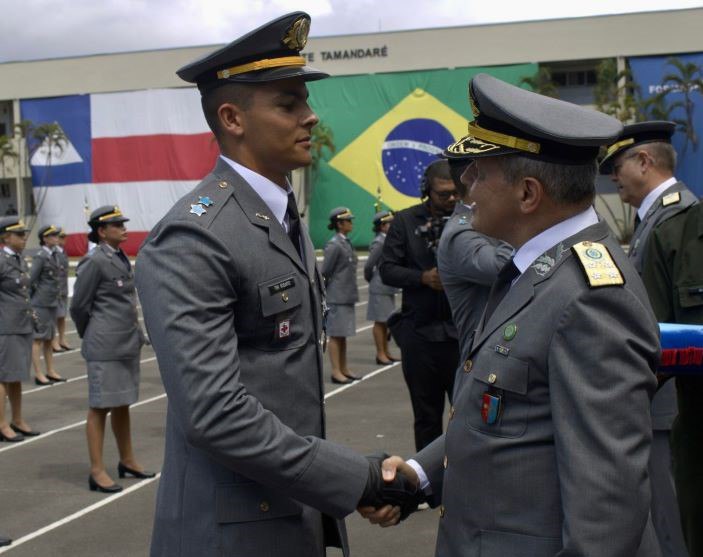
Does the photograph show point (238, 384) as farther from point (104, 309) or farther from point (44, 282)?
point (44, 282)

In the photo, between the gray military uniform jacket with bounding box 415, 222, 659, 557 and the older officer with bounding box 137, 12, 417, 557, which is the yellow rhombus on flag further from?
the gray military uniform jacket with bounding box 415, 222, 659, 557

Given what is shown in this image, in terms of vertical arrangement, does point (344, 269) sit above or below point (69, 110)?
below

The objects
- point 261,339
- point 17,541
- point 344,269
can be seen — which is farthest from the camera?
point 344,269

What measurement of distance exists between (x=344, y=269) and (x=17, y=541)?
796 cm

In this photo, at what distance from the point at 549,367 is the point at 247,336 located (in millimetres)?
783

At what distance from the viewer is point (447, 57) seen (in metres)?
50.6

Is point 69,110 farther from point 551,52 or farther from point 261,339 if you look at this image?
point 261,339

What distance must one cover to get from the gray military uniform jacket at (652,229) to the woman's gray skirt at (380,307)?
919cm

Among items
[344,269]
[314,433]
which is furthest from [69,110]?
[314,433]

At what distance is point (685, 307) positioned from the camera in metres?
4.15

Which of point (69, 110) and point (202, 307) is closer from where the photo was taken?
point (202, 307)

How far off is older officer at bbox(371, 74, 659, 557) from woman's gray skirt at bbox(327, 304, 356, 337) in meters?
10.3

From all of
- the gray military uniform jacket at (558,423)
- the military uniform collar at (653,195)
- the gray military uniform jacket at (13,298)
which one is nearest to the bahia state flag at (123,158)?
the gray military uniform jacket at (13,298)

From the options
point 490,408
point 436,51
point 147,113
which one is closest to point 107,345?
point 490,408
